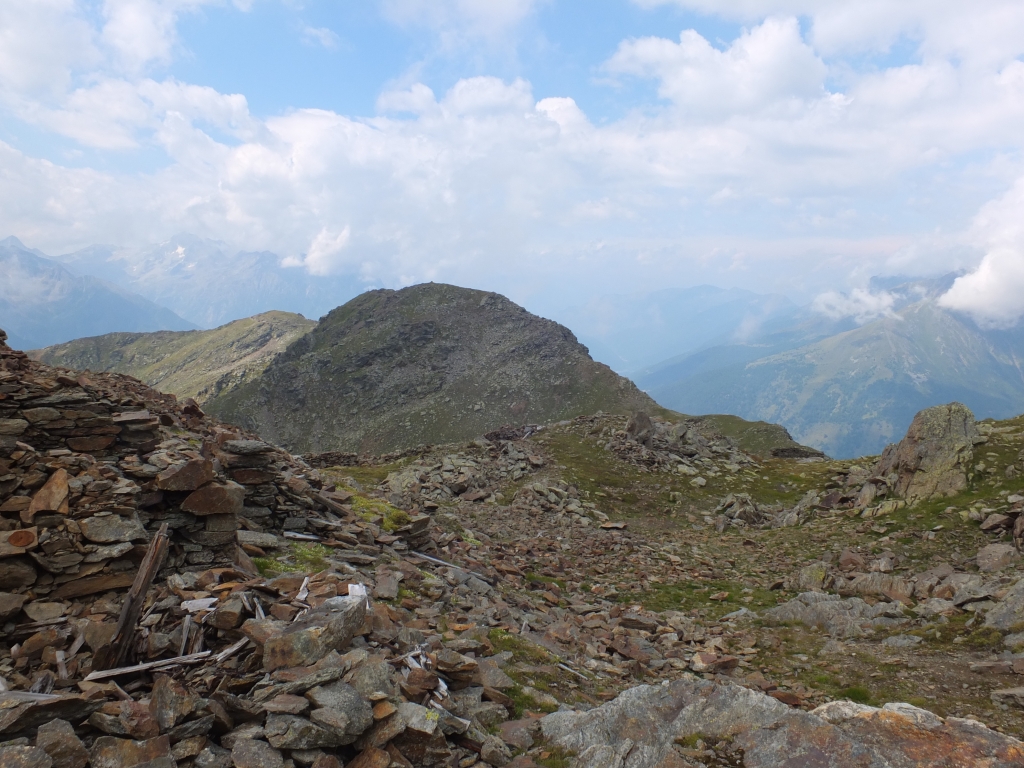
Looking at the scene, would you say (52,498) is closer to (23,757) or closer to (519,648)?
(23,757)

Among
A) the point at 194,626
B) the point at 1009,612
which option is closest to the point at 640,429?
the point at 1009,612

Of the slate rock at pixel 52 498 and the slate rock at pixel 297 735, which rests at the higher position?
the slate rock at pixel 52 498

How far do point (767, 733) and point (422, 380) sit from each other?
512 feet

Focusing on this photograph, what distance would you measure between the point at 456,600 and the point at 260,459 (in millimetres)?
7908

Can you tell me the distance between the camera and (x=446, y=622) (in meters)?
13.6

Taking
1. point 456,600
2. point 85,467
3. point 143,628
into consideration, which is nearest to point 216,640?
point 143,628

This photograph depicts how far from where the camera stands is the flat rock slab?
756 centimetres

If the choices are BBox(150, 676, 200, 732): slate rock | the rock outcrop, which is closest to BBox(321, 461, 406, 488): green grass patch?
BBox(150, 676, 200, 732): slate rock

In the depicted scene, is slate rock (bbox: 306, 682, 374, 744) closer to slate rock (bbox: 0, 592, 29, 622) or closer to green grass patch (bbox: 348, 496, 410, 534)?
slate rock (bbox: 0, 592, 29, 622)

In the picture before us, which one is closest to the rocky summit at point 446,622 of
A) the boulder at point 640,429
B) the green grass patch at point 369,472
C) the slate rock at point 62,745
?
the slate rock at point 62,745

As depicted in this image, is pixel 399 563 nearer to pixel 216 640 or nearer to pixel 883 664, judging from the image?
pixel 216 640

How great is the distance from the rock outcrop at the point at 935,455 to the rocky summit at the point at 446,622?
0.61 ft

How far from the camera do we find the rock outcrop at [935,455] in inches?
1124

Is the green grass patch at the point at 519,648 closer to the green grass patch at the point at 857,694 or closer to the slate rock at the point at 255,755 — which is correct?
the slate rock at the point at 255,755
